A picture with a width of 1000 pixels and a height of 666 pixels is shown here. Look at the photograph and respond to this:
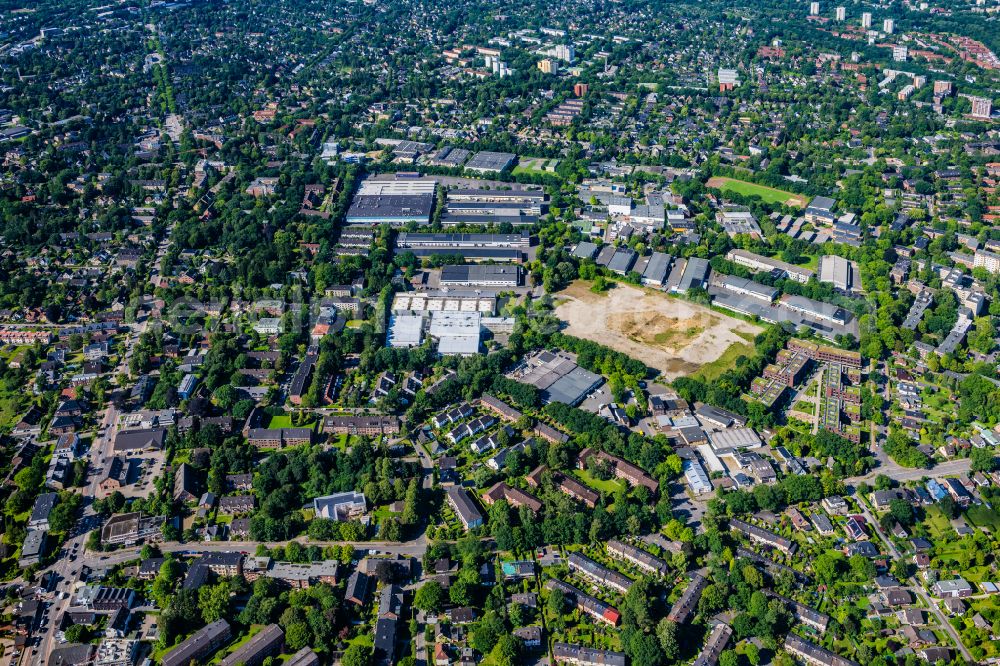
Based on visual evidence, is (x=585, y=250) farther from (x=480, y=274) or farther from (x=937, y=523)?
(x=937, y=523)

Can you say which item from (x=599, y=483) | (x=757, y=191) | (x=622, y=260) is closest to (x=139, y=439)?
(x=599, y=483)

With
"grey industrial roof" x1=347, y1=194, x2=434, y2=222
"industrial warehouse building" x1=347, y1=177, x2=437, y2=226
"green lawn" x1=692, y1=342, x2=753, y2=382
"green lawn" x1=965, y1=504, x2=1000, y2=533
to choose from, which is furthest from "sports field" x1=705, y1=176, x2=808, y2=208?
"green lawn" x1=965, y1=504, x2=1000, y2=533

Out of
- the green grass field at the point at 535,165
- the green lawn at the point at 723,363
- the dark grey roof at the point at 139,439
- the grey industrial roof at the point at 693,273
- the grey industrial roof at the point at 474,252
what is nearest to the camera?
the dark grey roof at the point at 139,439

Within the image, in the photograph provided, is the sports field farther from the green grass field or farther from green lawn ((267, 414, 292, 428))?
green lawn ((267, 414, 292, 428))

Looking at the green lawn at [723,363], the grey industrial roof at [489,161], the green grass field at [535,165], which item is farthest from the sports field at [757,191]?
the green lawn at [723,363]

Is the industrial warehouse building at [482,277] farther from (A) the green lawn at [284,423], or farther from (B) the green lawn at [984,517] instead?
(B) the green lawn at [984,517]

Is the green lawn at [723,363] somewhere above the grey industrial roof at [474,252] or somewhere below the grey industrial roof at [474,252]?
above

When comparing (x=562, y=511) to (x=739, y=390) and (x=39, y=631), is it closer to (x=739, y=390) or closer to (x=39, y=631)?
(x=739, y=390)
